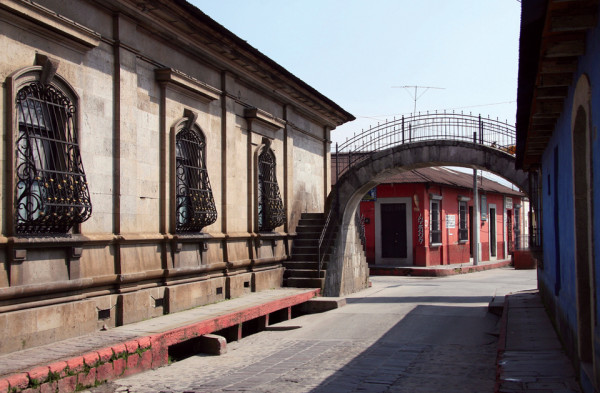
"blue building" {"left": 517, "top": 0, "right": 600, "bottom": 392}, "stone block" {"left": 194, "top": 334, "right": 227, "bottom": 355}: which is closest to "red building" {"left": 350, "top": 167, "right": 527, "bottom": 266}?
"blue building" {"left": 517, "top": 0, "right": 600, "bottom": 392}

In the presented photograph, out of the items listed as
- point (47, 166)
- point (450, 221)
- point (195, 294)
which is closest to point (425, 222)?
point (450, 221)

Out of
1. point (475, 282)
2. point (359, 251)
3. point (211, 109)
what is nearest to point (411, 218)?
point (475, 282)

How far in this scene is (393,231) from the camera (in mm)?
28562

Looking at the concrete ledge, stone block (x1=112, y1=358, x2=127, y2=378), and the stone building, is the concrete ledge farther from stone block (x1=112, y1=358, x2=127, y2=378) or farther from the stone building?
stone block (x1=112, y1=358, x2=127, y2=378)

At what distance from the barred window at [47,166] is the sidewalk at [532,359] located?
17.9ft

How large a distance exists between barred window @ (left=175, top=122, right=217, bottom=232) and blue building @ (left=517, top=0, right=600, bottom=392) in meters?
5.53

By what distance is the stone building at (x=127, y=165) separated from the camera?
779 cm

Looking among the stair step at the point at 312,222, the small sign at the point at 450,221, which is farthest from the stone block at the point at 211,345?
the small sign at the point at 450,221

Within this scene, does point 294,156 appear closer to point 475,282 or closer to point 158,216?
point 158,216

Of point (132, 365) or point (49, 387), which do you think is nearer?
point (49, 387)

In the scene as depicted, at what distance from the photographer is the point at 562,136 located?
768 cm

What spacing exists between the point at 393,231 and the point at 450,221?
12.7 feet

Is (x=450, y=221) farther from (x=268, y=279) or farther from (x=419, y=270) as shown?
(x=268, y=279)

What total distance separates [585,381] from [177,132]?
25.3 feet
